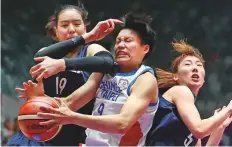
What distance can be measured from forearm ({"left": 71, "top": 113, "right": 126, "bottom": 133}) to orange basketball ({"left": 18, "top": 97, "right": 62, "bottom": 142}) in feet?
0.55

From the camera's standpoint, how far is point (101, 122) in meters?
2.33

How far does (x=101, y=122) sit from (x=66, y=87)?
72cm

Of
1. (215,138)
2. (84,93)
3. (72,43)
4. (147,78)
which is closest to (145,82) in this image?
(147,78)

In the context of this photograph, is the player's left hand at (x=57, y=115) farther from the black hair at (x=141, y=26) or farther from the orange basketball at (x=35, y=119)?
the black hair at (x=141, y=26)

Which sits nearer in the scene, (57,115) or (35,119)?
(57,115)

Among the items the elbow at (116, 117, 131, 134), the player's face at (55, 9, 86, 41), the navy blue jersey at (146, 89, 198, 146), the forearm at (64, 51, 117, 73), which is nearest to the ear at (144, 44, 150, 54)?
the forearm at (64, 51, 117, 73)

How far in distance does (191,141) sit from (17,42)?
4519 mm

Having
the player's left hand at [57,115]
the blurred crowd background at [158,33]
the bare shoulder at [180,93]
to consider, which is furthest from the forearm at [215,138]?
the blurred crowd background at [158,33]

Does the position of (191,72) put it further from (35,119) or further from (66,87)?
(35,119)

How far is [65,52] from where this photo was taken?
279cm

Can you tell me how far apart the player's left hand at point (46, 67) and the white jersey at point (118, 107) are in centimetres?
35

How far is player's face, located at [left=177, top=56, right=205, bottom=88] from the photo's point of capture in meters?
3.13

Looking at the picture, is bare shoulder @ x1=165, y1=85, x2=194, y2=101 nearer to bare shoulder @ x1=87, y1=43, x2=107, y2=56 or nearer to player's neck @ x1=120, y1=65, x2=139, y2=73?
player's neck @ x1=120, y1=65, x2=139, y2=73

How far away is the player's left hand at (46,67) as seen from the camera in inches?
98.3
